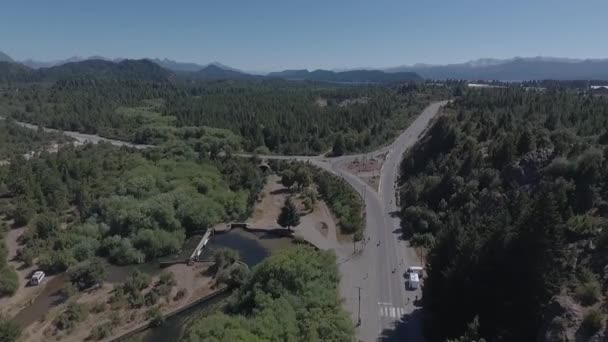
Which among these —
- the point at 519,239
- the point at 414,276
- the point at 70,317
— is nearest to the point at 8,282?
the point at 70,317

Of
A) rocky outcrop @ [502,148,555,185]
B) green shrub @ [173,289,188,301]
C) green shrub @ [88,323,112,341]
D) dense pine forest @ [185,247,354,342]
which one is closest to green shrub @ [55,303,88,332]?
green shrub @ [88,323,112,341]

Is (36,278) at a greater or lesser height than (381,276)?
lesser

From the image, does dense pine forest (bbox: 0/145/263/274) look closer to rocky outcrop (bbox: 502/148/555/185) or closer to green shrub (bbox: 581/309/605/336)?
rocky outcrop (bbox: 502/148/555/185)

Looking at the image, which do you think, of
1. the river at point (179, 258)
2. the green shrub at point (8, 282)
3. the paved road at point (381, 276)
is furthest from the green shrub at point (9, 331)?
the paved road at point (381, 276)

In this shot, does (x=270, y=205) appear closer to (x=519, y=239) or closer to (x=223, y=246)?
(x=223, y=246)

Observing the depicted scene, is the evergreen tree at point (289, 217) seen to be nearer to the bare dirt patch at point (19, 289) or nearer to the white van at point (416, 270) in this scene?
the white van at point (416, 270)

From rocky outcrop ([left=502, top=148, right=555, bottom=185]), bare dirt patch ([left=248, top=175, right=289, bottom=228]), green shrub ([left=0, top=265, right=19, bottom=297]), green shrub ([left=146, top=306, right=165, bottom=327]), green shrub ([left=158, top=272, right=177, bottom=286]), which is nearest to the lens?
green shrub ([left=146, top=306, right=165, bottom=327])

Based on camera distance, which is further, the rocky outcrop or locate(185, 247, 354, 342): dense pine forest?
the rocky outcrop

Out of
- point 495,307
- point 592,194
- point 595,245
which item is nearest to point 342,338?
point 495,307
